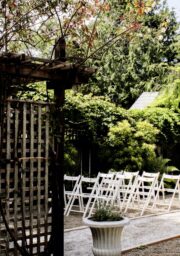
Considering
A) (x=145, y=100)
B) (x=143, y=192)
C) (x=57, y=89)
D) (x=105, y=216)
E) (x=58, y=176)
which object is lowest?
(x=143, y=192)

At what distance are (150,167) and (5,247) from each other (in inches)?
344

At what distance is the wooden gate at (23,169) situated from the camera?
197 inches

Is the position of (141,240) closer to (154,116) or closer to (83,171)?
(83,171)

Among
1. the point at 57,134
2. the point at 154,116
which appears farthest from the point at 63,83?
the point at 154,116

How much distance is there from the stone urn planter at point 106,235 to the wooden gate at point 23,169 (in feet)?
2.20

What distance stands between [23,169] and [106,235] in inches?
54.6

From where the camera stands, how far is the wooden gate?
16.4 feet

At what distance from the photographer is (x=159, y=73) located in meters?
29.0

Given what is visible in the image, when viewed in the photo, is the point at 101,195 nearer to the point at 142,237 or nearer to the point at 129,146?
the point at 142,237

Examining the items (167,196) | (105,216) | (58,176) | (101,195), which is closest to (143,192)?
(101,195)

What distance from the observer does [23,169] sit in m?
5.11

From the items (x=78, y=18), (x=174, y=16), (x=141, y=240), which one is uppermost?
(x=174, y=16)

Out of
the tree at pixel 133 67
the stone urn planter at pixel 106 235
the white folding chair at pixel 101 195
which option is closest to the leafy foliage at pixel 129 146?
the white folding chair at pixel 101 195

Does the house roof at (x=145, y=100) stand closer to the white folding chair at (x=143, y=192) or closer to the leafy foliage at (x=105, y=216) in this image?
the white folding chair at (x=143, y=192)
